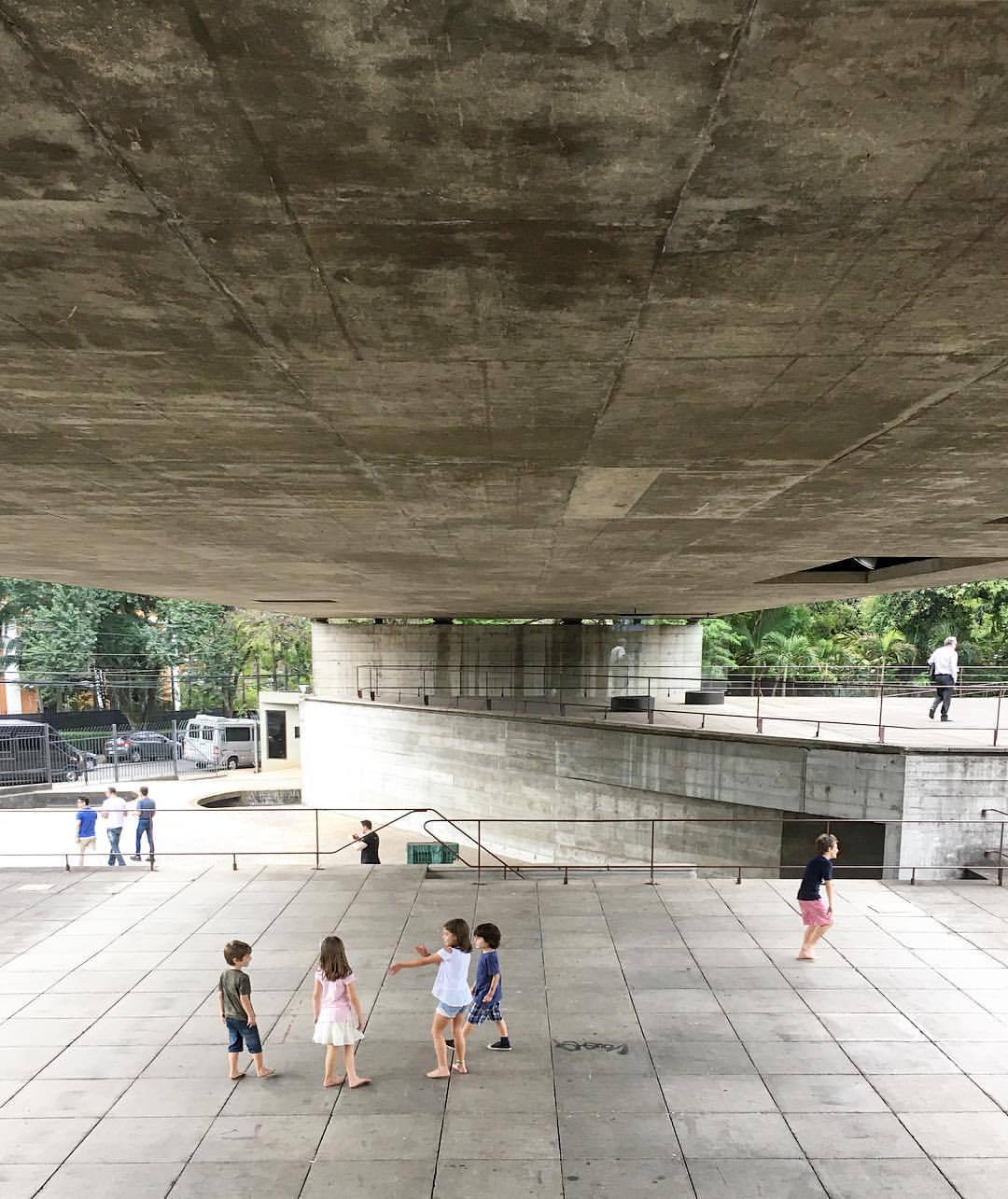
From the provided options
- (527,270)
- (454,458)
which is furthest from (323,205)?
(454,458)

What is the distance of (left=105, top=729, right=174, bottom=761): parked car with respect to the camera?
119ft

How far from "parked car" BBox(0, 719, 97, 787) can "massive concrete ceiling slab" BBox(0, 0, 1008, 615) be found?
92.3 ft

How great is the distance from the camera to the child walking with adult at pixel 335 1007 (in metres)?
5.90

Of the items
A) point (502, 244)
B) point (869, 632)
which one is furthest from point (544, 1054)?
point (869, 632)

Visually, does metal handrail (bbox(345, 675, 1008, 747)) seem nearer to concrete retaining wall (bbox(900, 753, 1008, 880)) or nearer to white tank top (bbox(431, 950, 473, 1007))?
concrete retaining wall (bbox(900, 753, 1008, 880))

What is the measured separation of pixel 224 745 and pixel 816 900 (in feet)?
110

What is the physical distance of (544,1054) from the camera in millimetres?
6523

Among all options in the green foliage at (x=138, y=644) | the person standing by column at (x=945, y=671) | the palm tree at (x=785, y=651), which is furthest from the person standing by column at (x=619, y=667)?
the green foliage at (x=138, y=644)

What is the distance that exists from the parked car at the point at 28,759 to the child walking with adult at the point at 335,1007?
30248mm

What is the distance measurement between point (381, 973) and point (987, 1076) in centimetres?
568

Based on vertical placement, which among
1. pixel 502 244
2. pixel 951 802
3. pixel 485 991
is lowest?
pixel 951 802

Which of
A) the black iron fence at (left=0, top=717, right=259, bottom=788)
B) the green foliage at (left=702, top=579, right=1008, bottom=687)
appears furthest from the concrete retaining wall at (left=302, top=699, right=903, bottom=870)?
the green foliage at (left=702, top=579, right=1008, bottom=687)

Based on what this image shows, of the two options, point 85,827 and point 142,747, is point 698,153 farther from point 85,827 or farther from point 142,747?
point 142,747

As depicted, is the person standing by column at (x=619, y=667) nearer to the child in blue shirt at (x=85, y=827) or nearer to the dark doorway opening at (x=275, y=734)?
the child in blue shirt at (x=85, y=827)
